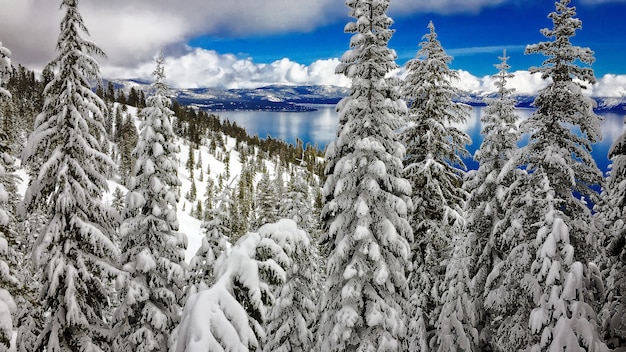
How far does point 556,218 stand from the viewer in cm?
1065

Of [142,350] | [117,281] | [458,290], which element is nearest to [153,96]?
[117,281]

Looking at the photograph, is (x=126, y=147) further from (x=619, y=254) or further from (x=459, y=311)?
(x=619, y=254)

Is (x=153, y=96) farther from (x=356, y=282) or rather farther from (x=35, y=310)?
(x=356, y=282)

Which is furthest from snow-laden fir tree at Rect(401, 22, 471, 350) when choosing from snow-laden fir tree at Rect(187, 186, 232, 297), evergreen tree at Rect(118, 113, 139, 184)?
evergreen tree at Rect(118, 113, 139, 184)

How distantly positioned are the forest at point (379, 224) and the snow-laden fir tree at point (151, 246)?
0.07 metres

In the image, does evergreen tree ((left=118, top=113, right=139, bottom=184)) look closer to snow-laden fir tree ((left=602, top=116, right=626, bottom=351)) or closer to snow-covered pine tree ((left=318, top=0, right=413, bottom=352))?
snow-covered pine tree ((left=318, top=0, right=413, bottom=352))

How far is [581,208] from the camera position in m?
11.5

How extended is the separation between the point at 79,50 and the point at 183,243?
7.95 meters

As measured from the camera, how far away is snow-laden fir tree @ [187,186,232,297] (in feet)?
53.6

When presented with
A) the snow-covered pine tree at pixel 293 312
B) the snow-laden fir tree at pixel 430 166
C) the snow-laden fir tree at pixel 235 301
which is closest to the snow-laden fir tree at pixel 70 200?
the snow-covered pine tree at pixel 293 312

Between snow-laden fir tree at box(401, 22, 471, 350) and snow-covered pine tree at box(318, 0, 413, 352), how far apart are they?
2.64 metres

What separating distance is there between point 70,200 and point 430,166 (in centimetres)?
1225

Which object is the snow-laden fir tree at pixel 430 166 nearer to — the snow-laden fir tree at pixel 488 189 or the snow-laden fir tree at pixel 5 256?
the snow-laden fir tree at pixel 488 189

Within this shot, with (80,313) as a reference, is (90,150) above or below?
above
